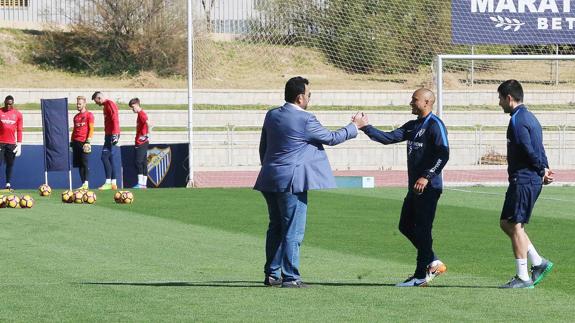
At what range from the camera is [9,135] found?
25641 mm

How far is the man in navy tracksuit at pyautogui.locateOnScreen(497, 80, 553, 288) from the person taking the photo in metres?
10.7

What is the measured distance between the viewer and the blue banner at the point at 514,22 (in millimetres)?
28453

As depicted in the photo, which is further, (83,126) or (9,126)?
(9,126)

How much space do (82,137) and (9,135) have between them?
1.57 meters

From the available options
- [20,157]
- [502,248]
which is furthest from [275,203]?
[20,157]

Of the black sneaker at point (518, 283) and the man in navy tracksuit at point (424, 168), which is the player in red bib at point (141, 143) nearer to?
the man in navy tracksuit at point (424, 168)

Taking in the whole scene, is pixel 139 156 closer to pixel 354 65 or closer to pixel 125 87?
pixel 354 65

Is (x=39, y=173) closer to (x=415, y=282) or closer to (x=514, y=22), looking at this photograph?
(x=514, y=22)

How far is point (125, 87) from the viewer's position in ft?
149

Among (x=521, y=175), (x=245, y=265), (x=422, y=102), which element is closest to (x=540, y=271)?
(x=521, y=175)

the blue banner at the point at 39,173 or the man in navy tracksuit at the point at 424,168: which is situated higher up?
the man in navy tracksuit at the point at 424,168

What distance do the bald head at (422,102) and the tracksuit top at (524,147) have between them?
2.43 feet

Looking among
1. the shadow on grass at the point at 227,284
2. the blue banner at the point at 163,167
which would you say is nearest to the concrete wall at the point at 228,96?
the blue banner at the point at 163,167

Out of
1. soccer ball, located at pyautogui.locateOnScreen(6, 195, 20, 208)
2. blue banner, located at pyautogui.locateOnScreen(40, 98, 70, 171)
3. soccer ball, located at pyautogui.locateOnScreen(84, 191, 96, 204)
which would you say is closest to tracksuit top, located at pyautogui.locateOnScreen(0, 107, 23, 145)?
blue banner, located at pyautogui.locateOnScreen(40, 98, 70, 171)
